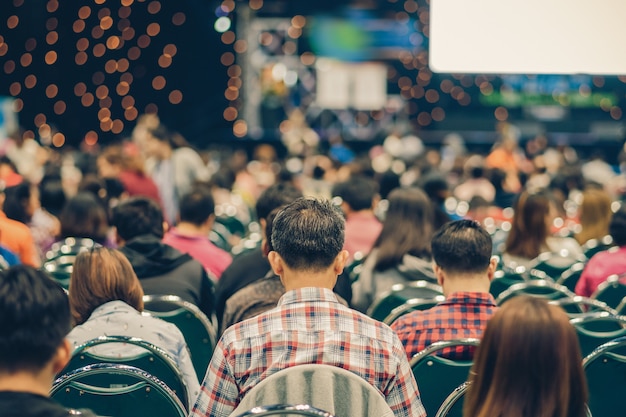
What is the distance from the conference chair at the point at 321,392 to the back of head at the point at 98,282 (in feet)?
3.66

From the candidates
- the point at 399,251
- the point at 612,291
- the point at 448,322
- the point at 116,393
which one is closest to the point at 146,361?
the point at 116,393

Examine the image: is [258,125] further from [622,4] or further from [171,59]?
[622,4]

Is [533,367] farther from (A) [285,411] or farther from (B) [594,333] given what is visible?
(B) [594,333]

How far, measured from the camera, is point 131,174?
28.1 ft

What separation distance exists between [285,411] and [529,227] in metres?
3.71

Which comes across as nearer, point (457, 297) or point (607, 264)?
point (457, 297)

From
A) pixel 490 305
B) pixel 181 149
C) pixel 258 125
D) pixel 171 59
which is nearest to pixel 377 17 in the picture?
pixel 258 125

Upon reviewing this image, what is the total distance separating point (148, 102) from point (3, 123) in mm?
3506

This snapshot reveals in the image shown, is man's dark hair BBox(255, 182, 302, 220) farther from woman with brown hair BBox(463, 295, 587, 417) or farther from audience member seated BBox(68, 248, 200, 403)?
woman with brown hair BBox(463, 295, 587, 417)

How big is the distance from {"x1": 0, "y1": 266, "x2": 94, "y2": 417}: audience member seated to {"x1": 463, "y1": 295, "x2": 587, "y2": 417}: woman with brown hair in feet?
2.91

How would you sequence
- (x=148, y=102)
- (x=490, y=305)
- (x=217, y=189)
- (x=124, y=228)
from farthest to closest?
(x=148, y=102), (x=217, y=189), (x=124, y=228), (x=490, y=305)

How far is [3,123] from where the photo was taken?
14234mm

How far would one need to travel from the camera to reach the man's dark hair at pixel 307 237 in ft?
8.14

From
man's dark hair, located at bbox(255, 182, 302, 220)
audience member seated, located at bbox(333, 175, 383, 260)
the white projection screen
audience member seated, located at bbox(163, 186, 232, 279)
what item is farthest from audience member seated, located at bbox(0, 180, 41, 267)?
the white projection screen
